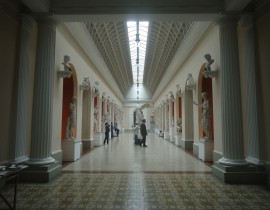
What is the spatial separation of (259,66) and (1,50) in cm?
622

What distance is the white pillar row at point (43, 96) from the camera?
570 cm

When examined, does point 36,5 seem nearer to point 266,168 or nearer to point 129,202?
point 129,202

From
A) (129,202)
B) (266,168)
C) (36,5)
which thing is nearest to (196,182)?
(266,168)

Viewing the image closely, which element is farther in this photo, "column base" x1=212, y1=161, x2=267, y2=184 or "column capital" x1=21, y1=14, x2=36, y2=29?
"column capital" x1=21, y1=14, x2=36, y2=29

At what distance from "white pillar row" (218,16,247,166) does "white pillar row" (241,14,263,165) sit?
212 mm

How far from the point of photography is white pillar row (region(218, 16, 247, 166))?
5609 millimetres

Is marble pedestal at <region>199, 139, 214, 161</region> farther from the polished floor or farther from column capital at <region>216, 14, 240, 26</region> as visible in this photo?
column capital at <region>216, 14, 240, 26</region>

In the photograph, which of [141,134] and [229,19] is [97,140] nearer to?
[141,134]

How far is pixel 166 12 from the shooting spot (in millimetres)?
5777

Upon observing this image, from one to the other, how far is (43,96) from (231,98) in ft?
16.5

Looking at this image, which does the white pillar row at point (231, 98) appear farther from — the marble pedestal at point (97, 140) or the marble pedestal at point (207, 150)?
the marble pedestal at point (97, 140)

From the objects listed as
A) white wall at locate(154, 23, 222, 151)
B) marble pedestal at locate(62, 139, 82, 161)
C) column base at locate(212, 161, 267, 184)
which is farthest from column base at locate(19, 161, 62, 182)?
white wall at locate(154, 23, 222, 151)

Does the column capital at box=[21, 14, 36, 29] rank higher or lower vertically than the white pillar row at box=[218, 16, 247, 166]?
higher

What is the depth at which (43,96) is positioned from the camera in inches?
230
